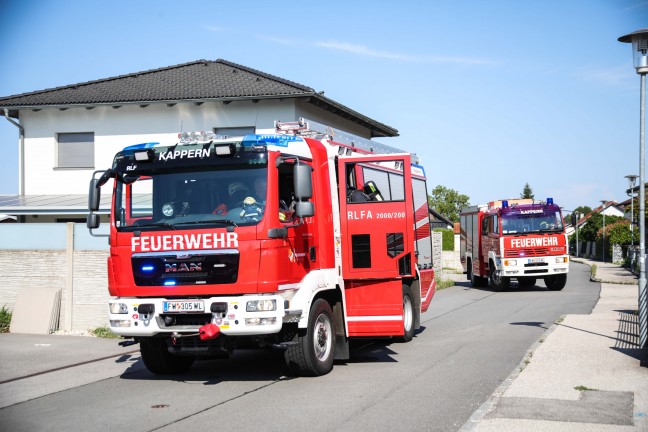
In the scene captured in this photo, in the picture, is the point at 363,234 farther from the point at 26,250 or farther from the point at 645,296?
the point at 26,250

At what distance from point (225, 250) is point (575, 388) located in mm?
4187

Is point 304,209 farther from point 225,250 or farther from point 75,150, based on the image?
point 75,150

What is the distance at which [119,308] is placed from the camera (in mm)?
9211

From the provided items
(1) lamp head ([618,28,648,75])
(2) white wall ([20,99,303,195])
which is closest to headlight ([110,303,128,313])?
(1) lamp head ([618,28,648,75])

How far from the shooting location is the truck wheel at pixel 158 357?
9945 mm

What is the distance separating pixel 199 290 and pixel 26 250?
808 centimetres

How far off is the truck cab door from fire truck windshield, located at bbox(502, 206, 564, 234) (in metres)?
15.6

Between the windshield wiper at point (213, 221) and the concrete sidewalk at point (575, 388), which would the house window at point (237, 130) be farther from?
the windshield wiper at point (213, 221)

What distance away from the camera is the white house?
24391 millimetres

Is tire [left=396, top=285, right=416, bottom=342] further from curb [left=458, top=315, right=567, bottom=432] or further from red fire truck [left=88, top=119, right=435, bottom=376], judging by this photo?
red fire truck [left=88, top=119, right=435, bottom=376]

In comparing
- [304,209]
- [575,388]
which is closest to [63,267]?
[304,209]

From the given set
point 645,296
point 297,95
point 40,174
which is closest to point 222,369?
point 645,296

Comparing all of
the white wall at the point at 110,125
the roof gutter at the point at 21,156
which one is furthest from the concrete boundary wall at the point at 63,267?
the roof gutter at the point at 21,156

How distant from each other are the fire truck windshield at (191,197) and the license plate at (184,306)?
0.88 m
